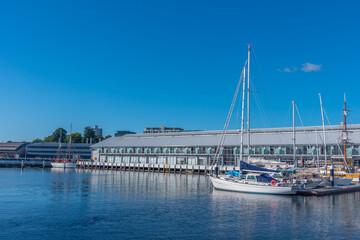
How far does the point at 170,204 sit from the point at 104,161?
10335 centimetres

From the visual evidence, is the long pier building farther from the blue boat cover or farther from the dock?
the blue boat cover

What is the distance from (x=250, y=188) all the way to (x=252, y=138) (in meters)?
55.9

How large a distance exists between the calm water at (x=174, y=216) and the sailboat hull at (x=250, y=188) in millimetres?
1984

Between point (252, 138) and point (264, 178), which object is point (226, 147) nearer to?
point (252, 138)

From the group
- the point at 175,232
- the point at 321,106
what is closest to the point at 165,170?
the point at 321,106

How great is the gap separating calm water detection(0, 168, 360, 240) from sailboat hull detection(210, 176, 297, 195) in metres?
1.98

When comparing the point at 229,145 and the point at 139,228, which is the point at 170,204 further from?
the point at 229,145

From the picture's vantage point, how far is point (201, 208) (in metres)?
39.1

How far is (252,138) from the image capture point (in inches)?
4218

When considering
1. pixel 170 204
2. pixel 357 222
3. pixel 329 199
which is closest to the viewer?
pixel 357 222

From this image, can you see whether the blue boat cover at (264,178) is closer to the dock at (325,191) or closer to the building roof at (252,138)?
the dock at (325,191)

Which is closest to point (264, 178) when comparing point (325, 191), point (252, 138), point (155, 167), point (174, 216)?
point (325, 191)

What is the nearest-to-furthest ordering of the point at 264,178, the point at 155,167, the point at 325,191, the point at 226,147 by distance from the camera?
the point at 325,191
the point at 264,178
the point at 226,147
the point at 155,167

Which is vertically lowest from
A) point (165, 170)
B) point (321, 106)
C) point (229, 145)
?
point (165, 170)
